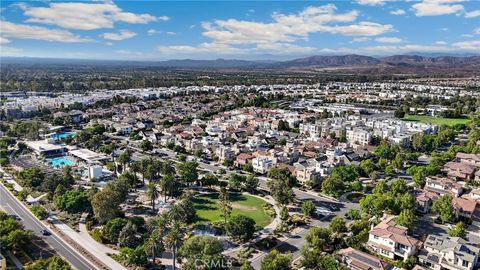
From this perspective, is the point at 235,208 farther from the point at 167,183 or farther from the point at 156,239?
the point at 156,239

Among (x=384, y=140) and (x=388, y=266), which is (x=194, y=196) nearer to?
(x=388, y=266)

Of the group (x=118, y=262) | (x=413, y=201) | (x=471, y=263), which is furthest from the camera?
(x=413, y=201)

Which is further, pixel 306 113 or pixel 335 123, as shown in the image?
pixel 306 113

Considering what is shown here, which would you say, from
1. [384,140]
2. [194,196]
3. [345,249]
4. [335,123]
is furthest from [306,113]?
[345,249]

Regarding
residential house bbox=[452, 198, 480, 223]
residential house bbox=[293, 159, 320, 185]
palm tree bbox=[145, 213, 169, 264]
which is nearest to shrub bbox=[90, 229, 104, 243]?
palm tree bbox=[145, 213, 169, 264]

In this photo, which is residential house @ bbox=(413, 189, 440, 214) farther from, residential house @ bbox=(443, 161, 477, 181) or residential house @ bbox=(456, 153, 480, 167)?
residential house @ bbox=(456, 153, 480, 167)

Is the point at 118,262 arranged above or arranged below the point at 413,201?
below
